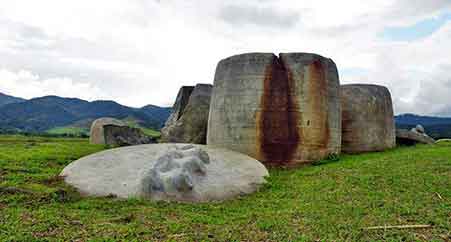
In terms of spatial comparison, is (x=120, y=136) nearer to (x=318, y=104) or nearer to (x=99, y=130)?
(x=99, y=130)

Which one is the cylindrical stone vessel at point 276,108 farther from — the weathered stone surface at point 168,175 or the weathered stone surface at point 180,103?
the weathered stone surface at point 180,103

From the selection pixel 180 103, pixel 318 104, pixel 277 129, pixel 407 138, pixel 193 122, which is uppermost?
pixel 180 103

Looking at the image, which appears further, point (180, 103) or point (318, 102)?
point (180, 103)

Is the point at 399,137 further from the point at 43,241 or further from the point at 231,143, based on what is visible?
the point at 43,241

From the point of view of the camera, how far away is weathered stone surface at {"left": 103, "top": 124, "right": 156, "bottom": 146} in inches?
690

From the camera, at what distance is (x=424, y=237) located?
5113mm

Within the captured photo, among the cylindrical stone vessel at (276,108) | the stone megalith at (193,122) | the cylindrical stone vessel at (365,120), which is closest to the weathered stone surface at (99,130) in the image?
the stone megalith at (193,122)

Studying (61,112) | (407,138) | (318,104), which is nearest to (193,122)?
(318,104)

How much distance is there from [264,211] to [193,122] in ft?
29.6

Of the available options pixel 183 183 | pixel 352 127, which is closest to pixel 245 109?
pixel 183 183

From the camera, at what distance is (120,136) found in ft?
57.9

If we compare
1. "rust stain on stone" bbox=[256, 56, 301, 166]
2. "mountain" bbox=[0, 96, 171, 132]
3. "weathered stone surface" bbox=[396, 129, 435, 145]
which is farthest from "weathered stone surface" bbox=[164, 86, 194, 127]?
"mountain" bbox=[0, 96, 171, 132]

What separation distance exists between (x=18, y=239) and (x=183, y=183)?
10.6ft

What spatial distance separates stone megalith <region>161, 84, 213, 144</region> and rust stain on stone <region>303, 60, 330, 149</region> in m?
4.94
